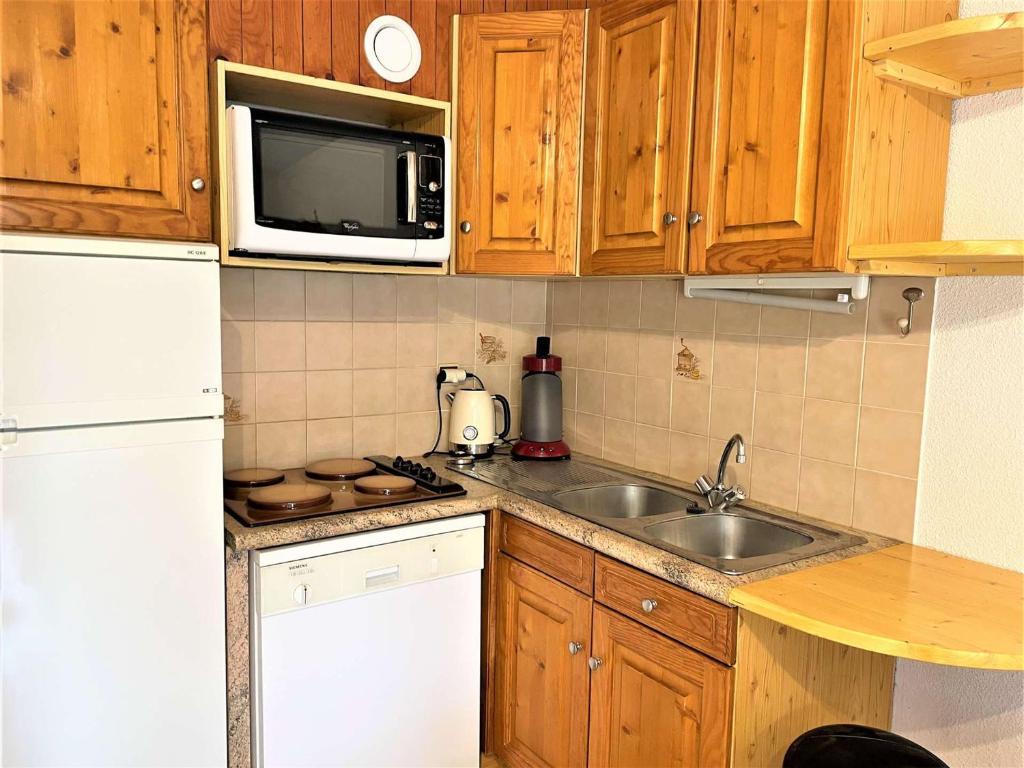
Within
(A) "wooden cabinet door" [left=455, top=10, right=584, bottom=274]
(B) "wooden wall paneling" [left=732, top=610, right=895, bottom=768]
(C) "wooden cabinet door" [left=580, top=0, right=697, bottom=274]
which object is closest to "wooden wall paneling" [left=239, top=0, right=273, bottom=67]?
(A) "wooden cabinet door" [left=455, top=10, right=584, bottom=274]

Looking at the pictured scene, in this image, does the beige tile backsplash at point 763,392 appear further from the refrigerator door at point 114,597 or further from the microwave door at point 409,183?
the refrigerator door at point 114,597

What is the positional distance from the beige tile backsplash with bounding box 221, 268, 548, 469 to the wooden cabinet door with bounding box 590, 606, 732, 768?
3.48 ft

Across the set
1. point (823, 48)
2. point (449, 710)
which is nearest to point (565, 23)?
point (823, 48)

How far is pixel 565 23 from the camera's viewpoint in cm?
214

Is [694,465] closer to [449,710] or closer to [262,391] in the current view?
[449,710]

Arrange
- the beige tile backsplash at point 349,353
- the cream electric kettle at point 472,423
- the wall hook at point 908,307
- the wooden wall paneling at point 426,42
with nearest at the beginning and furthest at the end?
the wall hook at point 908,307, the wooden wall paneling at point 426,42, the beige tile backsplash at point 349,353, the cream electric kettle at point 472,423

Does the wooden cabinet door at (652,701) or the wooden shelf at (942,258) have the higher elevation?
the wooden shelf at (942,258)

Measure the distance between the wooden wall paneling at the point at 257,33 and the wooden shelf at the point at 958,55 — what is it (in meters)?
1.39

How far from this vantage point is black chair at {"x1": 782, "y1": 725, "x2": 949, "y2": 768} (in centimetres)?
140

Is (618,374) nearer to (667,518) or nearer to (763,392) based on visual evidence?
(763,392)

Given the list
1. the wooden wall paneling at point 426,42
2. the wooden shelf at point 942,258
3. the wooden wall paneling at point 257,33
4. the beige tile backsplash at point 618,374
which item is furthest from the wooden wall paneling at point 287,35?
the wooden shelf at point 942,258

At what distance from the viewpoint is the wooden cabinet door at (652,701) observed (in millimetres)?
1527

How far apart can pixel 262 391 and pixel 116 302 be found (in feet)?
2.55

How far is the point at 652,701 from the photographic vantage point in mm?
1674
